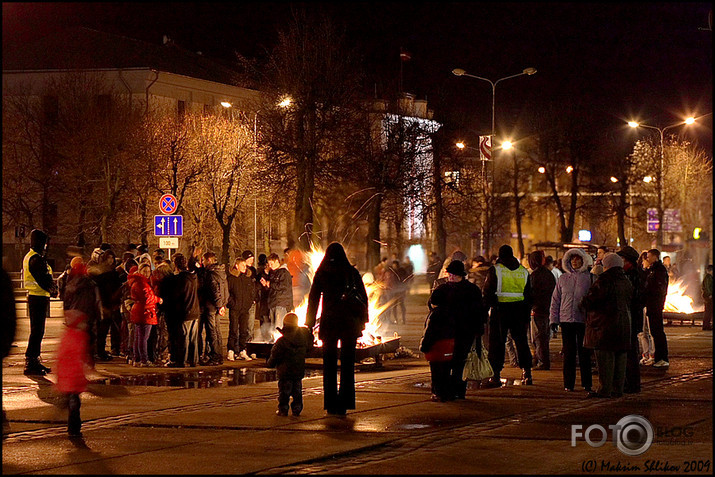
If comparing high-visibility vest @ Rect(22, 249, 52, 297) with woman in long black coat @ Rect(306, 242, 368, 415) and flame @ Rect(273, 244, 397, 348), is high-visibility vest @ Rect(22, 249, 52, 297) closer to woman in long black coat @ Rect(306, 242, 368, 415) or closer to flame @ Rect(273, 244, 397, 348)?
flame @ Rect(273, 244, 397, 348)

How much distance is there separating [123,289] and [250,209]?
39934 millimetres

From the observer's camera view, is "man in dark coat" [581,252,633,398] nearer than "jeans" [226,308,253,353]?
Yes

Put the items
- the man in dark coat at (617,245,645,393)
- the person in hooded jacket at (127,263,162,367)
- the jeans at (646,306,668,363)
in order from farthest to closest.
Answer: the jeans at (646,306,668,363)
the person in hooded jacket at (127,263,162,367)
the man in dark coat at (617,245,645,393)

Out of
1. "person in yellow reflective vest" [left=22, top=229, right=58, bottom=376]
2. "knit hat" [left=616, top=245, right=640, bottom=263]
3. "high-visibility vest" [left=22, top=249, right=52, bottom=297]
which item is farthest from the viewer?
"high-visibility vest" [left=22, top=249, right=52, bottom=297]

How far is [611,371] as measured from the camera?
50.8ft

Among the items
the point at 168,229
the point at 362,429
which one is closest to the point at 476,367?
the point at 362,429

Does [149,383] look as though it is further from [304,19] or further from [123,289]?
[304,19]

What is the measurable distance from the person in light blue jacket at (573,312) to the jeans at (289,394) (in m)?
4.41

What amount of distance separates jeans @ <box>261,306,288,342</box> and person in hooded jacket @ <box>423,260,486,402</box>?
6443 mm

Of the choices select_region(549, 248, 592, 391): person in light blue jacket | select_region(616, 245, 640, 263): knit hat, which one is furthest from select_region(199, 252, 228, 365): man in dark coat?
select_region(616, 245, 640, 263): knit hat

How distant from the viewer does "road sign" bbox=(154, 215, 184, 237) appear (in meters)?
30.9

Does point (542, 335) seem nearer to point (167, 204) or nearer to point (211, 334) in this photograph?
point (211, 334)

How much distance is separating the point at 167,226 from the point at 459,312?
16822 millimetres

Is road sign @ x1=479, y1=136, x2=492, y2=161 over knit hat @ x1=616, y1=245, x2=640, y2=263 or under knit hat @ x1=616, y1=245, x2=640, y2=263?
over
